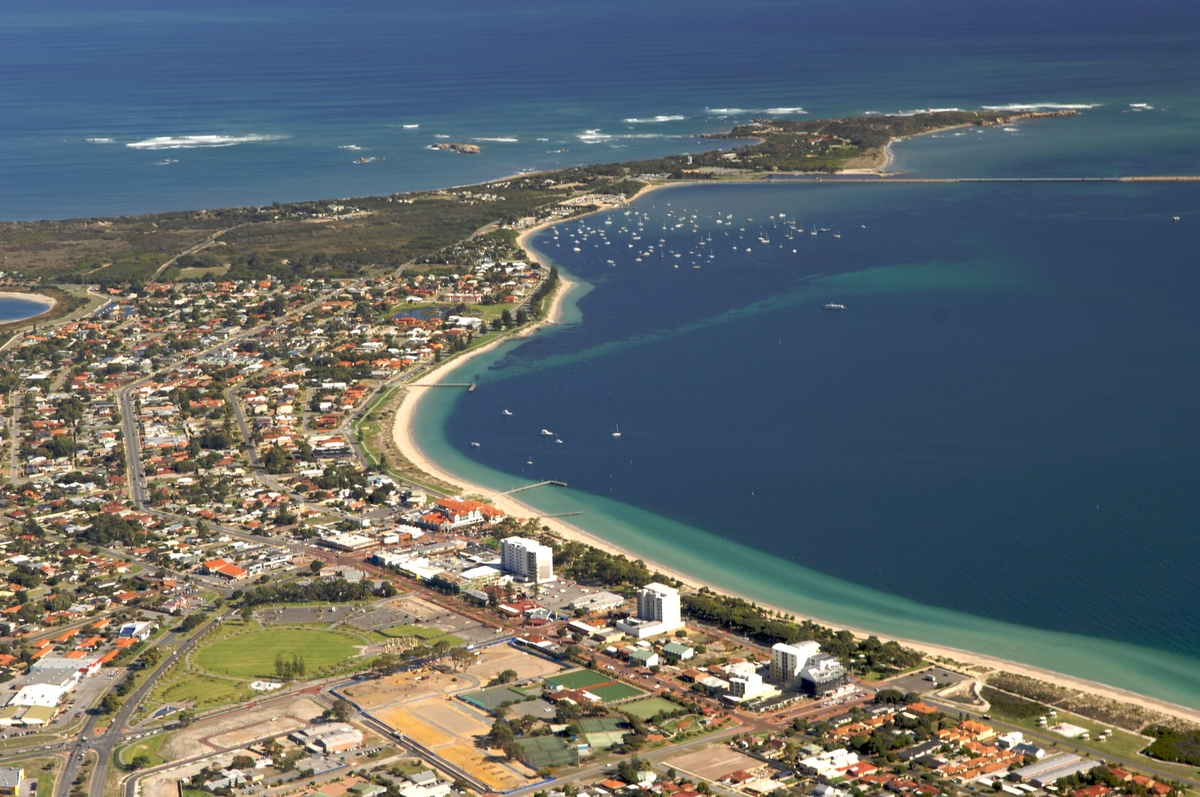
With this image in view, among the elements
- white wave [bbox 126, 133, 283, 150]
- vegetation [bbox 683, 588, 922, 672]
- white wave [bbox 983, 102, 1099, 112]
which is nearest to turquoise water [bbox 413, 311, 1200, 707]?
vegetation [bbox 683, 588, 922, 672]

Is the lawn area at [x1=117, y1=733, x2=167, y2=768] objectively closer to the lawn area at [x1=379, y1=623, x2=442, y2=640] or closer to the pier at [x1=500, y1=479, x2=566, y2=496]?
the lawn area at [x1=379, y1=623, x2=442, y2=640]

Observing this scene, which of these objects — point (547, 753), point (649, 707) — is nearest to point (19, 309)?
point (649, 707)

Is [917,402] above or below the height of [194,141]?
below

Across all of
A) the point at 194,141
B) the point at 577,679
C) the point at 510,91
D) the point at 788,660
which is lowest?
the point at 577,679

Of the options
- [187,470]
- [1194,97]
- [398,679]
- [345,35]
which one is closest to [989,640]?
[398,679]

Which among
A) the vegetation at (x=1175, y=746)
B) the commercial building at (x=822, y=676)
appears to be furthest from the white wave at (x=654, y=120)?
the vegetation at (x=1175, y=746)

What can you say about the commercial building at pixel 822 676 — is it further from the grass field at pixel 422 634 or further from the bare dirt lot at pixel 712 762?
the grass field at pixel 422 634

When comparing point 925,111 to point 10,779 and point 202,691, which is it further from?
point 10,779
